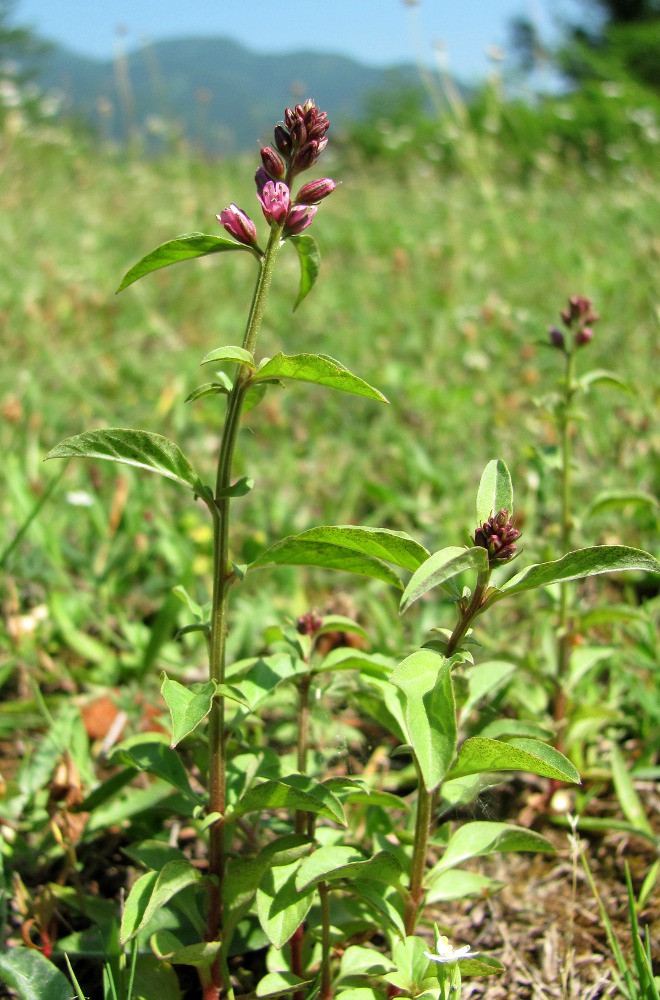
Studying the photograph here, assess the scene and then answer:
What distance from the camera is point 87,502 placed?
284 cm

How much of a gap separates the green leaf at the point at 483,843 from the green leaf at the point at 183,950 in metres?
0.35

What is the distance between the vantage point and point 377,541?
117 cm

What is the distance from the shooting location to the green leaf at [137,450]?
112cm

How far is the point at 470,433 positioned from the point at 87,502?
1538 mm

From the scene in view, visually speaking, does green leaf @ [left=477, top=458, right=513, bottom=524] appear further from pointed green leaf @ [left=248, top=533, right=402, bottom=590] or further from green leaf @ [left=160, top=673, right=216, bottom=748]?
green leaf @ [left=160, top=673, right=216, bottom=748]

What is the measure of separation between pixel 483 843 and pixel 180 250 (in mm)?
1042

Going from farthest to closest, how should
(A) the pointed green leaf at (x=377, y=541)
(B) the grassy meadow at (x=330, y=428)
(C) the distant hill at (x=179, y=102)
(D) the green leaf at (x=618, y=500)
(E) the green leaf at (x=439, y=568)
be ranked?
(C) the distant hill at (x=179, y=102), (B) the grassy meadow at (x=330, y=428), (D) the green leaf at (x=618, y=500), (A) the pointed green leaf at (x=377, y=541), (E) the green leaf at (x=439, y=568)

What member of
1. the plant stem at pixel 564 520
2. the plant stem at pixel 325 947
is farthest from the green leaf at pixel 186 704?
the plant stem at pixel 564 520

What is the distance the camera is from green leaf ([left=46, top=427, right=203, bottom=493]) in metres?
1.12

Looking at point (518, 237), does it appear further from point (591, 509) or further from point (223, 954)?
point (223, 954)

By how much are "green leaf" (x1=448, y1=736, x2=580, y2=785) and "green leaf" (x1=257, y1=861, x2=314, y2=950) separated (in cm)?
29

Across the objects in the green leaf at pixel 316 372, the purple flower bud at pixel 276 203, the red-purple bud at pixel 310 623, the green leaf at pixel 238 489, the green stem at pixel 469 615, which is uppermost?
the purple flower bud at pixel 276 203

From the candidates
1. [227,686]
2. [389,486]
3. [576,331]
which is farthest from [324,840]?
[389,486]

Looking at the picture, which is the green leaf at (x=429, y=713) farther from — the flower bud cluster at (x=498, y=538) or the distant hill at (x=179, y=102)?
the distant hill at (x=179, y=102)
